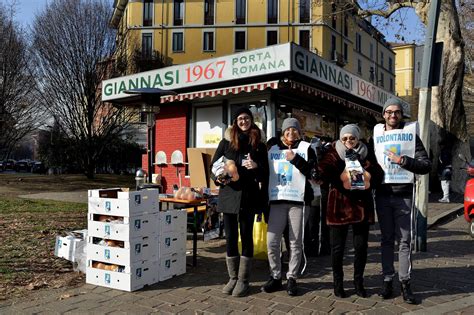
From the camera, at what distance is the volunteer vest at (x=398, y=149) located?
14.5ft

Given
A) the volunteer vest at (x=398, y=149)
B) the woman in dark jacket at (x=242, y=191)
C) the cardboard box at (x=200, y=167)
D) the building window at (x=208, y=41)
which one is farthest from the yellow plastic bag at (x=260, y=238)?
the building window at (x=208, y=41)

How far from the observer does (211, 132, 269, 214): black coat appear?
4535 mm

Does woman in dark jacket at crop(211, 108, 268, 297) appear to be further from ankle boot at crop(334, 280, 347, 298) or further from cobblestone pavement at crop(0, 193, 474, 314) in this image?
ankle boot at crop(334, 280, 347, 298)

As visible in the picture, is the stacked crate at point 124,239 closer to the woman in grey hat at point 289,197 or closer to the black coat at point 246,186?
the black coat at point 246,186

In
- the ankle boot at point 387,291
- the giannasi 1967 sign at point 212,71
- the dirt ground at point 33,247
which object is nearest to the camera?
the ankle boot at point 387,291

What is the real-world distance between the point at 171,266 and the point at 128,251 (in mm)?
760

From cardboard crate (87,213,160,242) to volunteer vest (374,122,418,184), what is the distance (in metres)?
2.56

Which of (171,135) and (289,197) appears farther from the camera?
(171,135)

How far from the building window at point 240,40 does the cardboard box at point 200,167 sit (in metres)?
38.4

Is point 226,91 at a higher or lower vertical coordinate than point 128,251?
higher

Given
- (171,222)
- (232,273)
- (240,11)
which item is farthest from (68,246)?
(240,11)

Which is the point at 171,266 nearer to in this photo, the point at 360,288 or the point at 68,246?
the point at 68,246

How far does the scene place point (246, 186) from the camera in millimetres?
4562

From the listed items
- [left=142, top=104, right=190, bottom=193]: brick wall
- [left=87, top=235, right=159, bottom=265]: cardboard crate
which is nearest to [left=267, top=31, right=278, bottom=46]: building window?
[left=142, top=104, right=190, bottom=193]: brick wall
